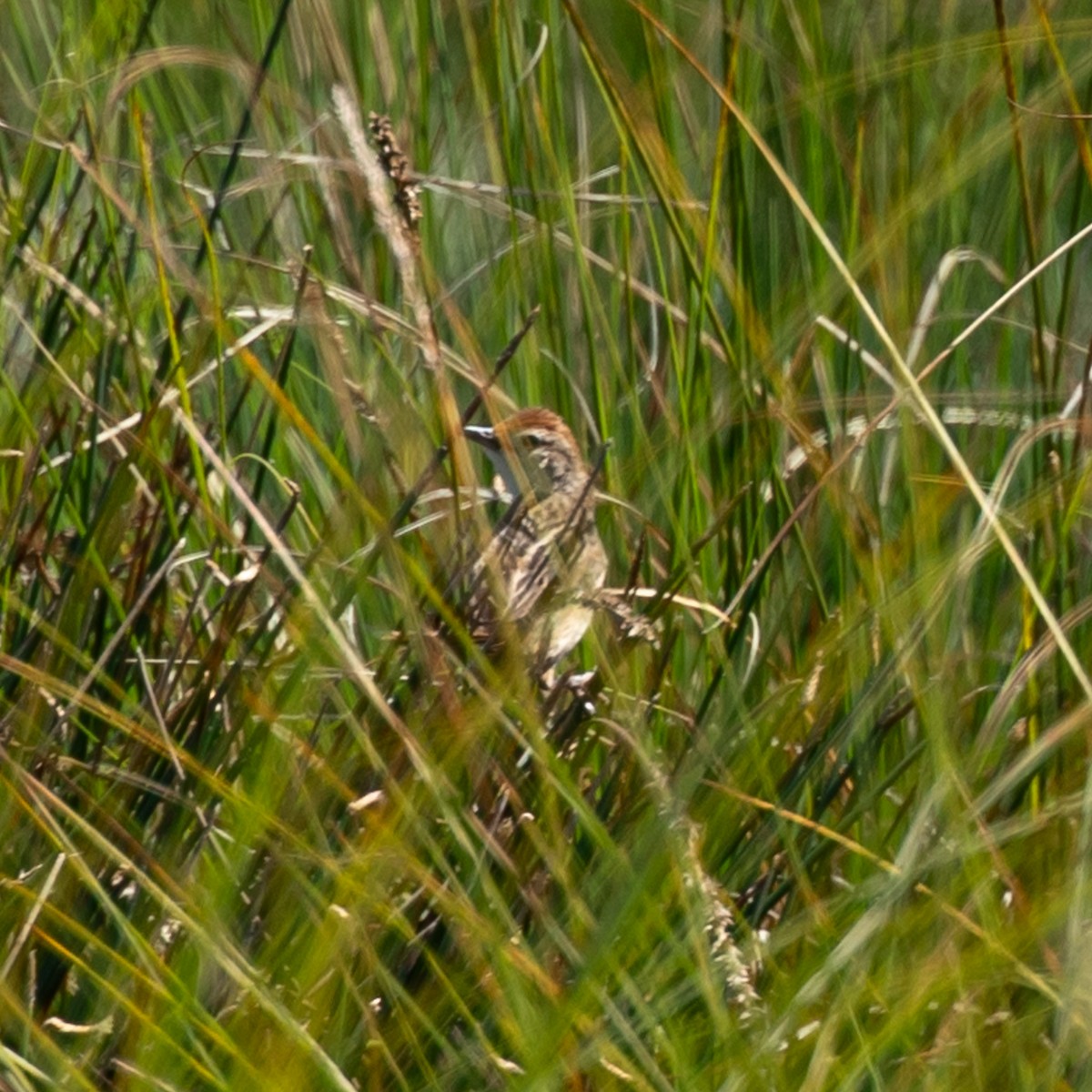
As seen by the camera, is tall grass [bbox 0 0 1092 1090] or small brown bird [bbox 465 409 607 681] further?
small brown bird [bbox 465 409 607 681]

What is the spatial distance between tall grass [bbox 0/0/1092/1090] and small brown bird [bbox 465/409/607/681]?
0.06 m

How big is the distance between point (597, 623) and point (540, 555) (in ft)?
1.79

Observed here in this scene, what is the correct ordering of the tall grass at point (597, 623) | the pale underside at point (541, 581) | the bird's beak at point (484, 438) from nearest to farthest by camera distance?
the tall grass at point (597, 623) < the pale underside at point (541, 581) < the bird's beak at point (484, 438)

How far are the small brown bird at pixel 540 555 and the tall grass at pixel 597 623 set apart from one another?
58 millimetres

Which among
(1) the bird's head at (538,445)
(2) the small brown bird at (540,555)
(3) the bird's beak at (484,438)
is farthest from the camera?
(3) the bird's beak at (484,438)

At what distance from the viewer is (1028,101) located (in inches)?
88.7

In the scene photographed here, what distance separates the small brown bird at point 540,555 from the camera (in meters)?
1.93

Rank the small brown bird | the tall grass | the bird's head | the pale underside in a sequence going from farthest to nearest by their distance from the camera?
the bird's head < the small brown bird < the pale underside < the tall grass

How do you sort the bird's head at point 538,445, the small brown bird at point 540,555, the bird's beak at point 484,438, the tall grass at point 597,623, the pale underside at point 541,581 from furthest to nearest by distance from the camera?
the bird's beak at point 484,438 < the bird's head at point 538,445 < the small brown bird at point 540,555 < the pale underside at point 541,581 < the tall grass at point 597,623

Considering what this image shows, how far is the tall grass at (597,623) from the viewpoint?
4.83 feet

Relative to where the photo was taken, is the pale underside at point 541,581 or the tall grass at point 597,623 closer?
the tall grass at point 597,623

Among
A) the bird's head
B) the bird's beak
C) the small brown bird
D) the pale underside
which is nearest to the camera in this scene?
the pale underside

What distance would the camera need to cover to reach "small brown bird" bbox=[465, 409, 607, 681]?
75.8 inches

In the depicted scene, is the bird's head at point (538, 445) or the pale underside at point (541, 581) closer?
the pale underside at point (541, 581)
